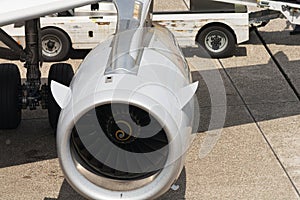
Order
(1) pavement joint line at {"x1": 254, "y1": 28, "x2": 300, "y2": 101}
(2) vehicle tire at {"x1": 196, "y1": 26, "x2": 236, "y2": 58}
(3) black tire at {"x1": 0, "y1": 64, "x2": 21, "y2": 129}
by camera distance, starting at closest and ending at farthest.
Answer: (3) black tire at {"x1": 0, "y1": 64, "x2": 21, "y2": 129} → (1) pavement joint line at {"x1": 254, "y1": 28, "x2": 300, "y2": 101} → (2) vehicle tire at {"x1": 196, "y1": 26, "x2": 236, "y2": 58}

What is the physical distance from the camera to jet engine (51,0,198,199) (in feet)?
21.4

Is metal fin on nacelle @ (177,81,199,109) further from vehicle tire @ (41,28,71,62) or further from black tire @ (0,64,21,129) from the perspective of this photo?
vehicle tire @ (41,28,71,62)

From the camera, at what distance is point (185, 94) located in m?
6.85

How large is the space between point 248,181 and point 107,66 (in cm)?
277

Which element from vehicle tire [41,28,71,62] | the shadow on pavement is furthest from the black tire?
vehicle tire [41,28,71,62]

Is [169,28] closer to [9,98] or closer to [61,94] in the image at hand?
[9,98]

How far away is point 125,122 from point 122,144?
24cm

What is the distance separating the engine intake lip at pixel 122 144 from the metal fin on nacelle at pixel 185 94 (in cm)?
28

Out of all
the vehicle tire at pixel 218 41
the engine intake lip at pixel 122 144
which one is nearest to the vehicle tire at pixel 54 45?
the vehicle tire at pixel 218 41

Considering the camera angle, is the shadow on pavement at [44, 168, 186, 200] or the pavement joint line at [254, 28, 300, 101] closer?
the shadow on pavement at [44, 168, 186, 200]

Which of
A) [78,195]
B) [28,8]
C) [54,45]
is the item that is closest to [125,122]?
[28,8]

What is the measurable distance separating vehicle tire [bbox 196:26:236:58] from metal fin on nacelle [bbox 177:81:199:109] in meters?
6.24

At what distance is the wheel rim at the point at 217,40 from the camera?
13133 mm

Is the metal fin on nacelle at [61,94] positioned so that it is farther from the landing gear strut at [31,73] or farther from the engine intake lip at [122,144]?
the landing gear strut at [31,73]
